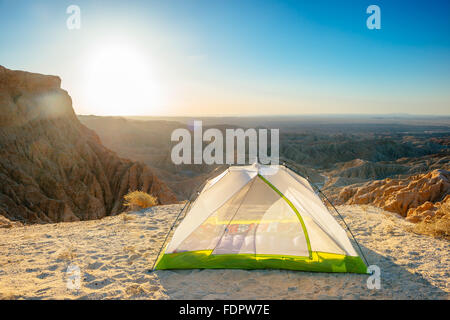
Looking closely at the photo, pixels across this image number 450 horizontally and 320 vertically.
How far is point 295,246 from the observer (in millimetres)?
5488

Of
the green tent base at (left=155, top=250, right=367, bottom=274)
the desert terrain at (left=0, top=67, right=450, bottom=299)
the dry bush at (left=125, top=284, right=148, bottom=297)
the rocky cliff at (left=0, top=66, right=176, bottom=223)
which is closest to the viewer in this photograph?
Result: the dry bush at (left=125, top=284, right=148, bottom=297)

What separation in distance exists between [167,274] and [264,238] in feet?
6.97

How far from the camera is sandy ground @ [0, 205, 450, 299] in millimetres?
4367

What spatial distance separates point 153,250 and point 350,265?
4.17 meters

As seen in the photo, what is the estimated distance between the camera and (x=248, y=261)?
17.3 feet

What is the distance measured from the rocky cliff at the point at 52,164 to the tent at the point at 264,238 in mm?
13503

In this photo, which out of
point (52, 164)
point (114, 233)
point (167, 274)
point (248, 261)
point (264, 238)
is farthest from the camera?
point (52, 164)

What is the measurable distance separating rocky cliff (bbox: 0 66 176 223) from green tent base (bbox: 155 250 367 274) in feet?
44.2

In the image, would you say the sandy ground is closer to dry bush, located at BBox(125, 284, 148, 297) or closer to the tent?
dry bush, located at BBox(125, 284, 148, 297)

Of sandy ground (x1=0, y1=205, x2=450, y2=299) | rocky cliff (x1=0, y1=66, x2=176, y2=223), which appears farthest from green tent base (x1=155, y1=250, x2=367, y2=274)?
rocky cliff (x1=0, y1=66, x2=176, y2=223)

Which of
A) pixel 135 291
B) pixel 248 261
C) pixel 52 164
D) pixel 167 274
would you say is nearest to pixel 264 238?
pixel 248 261

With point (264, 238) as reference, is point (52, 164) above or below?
above

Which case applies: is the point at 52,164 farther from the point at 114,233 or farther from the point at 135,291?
the point at 135,291

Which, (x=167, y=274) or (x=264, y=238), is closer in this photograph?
(x=167, y=274)
